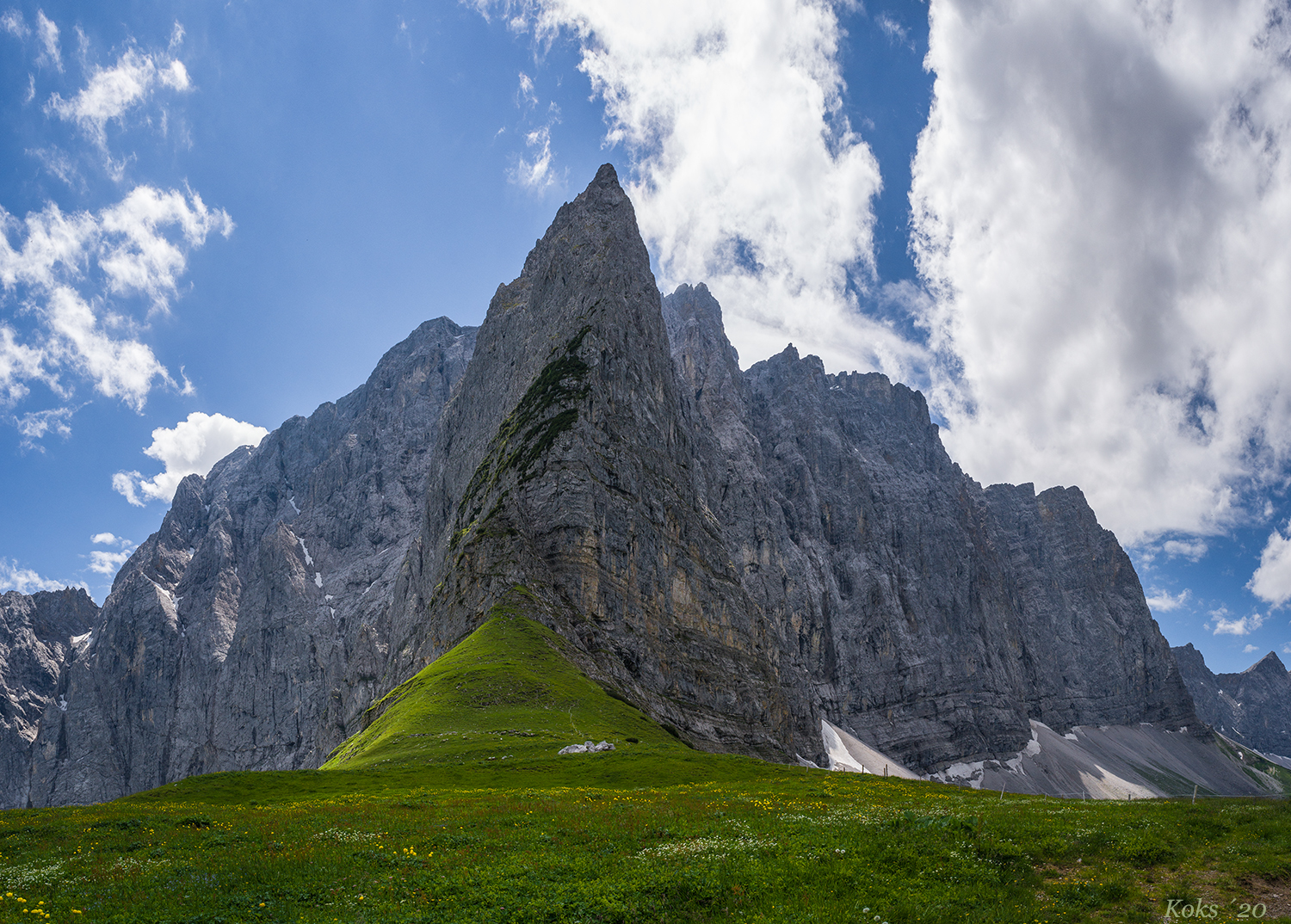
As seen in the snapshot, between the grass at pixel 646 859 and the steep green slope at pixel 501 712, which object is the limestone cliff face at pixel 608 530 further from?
the grass at pixel 646 859

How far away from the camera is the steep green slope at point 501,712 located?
5461cm

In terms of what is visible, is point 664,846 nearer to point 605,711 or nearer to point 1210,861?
point 1210,861

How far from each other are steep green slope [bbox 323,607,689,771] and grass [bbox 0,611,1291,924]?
2099 centimetres

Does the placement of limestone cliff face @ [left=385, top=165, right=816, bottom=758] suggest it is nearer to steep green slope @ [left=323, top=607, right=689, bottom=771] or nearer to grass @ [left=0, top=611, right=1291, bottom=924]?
steep green slope @ [left=323, top=607, right=689, bottom=771]

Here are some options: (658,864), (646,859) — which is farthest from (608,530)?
(658,864)

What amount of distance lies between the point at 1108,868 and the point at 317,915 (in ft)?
66.5

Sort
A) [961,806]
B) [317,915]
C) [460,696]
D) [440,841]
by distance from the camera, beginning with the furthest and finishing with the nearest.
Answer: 1. [460,696]
2. [961,806]
3. [440,841]
4. [317,915]

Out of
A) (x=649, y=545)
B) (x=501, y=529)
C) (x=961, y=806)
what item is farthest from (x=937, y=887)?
(x=649, y=545)

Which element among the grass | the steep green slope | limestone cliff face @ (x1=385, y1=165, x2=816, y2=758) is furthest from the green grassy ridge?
limestone cliff face @ (x1=385, y1=165, x2=816, y2=758)

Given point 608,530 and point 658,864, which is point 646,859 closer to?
point 658,864

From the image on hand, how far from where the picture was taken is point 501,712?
64.7 metres

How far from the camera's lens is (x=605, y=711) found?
73375 mm

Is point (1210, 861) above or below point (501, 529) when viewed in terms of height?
below

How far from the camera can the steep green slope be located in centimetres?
5461
